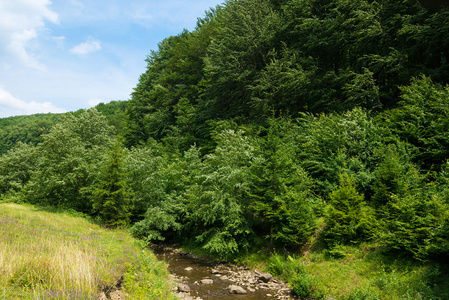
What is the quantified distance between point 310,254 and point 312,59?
1849 centimetres

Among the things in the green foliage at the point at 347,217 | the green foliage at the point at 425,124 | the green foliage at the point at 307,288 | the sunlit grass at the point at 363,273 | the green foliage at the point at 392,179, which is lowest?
the green foliage at the point at 307,288

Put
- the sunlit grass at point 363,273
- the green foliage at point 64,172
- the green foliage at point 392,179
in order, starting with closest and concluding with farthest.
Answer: the sunlit grass at point 363,273 < the green foliage at point 392,179 < the green foliage at point 64,172

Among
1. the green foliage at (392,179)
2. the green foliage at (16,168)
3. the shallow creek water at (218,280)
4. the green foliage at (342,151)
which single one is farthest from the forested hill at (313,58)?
the green foliage at (16,168)

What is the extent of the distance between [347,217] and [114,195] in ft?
55.8

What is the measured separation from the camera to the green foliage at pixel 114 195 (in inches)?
838

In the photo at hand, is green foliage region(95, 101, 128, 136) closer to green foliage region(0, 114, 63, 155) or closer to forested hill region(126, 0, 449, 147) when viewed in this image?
green foliage region(0, 114, 63, 155)

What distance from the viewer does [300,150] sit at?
20.1 meters

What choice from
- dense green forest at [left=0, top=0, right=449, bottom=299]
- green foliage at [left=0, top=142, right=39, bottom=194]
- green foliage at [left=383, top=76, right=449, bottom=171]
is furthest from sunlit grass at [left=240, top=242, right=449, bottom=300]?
green foliage at [left=0, top=142, right=39, bottom=194]

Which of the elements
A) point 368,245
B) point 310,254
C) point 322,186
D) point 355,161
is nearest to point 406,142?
point 355,161

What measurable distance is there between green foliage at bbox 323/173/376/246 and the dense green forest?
0.21 ft

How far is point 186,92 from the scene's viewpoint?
4059cm

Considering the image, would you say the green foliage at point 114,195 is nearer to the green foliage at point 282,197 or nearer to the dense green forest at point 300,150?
the dense green forest at point 300,150


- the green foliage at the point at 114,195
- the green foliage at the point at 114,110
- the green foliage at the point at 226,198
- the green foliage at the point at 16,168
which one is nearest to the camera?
the green foliage at the point at 226,198

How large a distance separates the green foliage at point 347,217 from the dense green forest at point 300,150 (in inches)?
2.6
